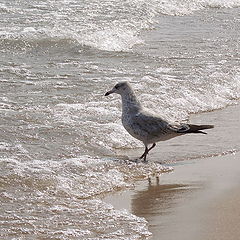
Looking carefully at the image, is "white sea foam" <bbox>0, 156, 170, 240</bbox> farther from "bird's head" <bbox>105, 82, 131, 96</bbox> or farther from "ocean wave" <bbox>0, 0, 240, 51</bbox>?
"ocean wave" <bbox>0, 0, 240, 51</bbox>

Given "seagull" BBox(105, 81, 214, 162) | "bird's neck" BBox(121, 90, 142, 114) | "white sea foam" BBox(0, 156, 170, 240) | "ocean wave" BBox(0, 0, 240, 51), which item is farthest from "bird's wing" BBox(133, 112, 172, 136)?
"ocean wave" BBox(0, 0, 240, 51)

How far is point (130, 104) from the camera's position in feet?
24.3

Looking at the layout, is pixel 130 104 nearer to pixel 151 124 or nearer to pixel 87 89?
pixel 151 124

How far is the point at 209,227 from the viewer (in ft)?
17.3

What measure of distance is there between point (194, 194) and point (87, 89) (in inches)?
143

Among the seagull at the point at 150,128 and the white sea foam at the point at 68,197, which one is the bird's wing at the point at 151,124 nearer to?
the seagull at the point at 150,128

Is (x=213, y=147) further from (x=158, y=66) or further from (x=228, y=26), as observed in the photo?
(x=228, y=26)

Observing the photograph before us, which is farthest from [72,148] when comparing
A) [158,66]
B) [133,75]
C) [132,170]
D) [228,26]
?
[228,26]

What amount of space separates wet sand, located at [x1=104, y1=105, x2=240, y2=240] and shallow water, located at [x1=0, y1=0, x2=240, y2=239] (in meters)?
0.17

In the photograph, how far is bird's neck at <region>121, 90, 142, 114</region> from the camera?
735 cm

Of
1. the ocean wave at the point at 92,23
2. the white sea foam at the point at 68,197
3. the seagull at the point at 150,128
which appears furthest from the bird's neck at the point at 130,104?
the ocean wave at the point at 92,23

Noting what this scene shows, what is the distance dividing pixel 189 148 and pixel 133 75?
297cm

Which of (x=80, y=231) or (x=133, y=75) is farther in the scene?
(x=133, y=75)

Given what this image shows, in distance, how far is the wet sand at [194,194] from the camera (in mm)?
5258
